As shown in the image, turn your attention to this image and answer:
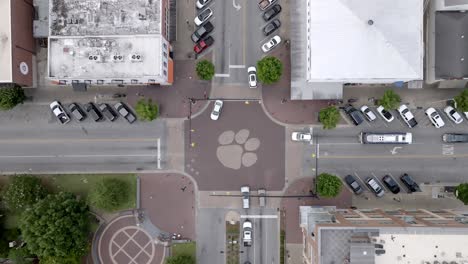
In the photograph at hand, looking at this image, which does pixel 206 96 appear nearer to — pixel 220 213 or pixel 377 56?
pixel 220 213

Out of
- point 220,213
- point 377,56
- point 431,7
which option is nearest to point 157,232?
point 220,213

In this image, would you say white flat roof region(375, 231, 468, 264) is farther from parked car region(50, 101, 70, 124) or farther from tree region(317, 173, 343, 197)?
parked car region(50, 101, 70, 124)

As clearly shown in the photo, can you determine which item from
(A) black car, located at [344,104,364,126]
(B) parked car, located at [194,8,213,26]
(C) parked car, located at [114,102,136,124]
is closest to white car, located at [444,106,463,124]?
(A) black car, located at [344,104,364,126]

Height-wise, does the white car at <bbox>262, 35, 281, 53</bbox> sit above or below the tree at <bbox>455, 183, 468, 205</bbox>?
above

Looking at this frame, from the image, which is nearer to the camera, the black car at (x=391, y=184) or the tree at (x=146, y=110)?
the tree at (x=146, y=110)

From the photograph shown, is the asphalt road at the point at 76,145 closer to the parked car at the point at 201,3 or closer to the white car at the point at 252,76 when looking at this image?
the white car at the point at 252,76

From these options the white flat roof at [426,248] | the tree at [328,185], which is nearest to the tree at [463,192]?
the white flat roof at [426,248]
